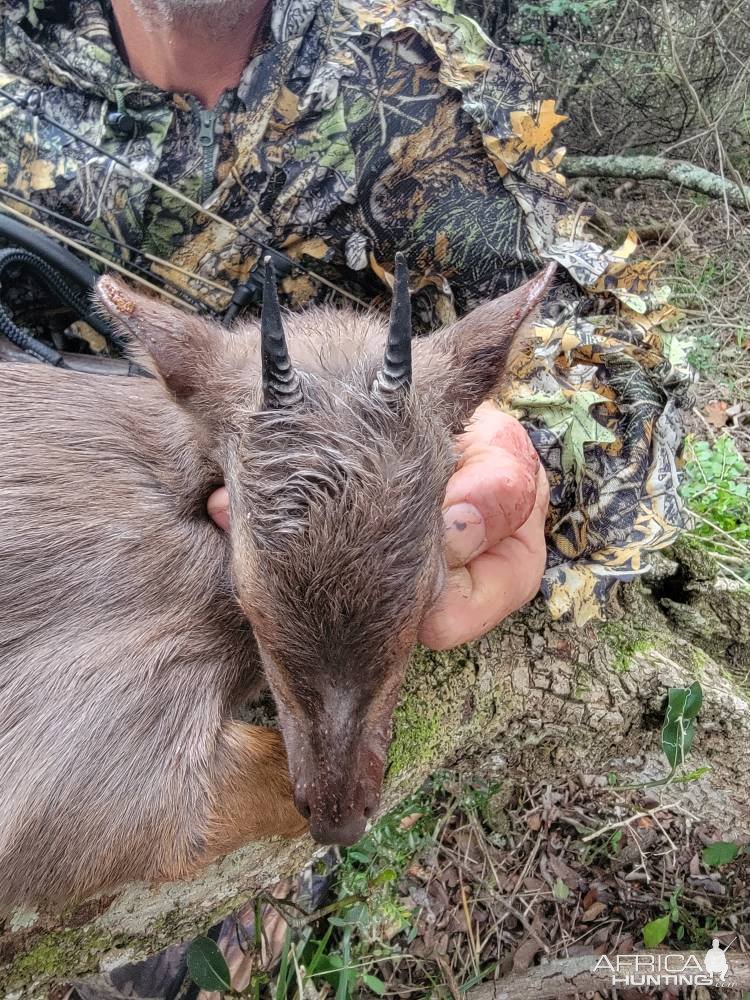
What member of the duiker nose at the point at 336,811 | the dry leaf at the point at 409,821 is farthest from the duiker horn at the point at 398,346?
the dry leaf at the point at 409,821

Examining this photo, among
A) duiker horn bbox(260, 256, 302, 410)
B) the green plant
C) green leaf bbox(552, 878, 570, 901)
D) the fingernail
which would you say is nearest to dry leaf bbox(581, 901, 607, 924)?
green leaf bbox(552, 878, 570, 901)

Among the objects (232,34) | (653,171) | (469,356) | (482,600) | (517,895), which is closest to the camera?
(469,356)

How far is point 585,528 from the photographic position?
314 centimetres

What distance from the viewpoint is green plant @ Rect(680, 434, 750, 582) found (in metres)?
4.40

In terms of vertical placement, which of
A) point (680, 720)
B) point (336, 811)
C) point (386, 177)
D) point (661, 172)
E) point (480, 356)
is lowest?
point (680, 720)

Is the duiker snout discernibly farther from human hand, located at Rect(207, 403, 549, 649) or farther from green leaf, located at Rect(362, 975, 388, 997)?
green leaf, located at Rect(362, 975, 388, 997)

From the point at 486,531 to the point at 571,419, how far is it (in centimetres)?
80

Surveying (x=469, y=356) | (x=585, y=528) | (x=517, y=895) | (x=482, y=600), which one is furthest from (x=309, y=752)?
(x=517, y=895)

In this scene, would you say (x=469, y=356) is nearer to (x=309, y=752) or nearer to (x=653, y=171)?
(x=309, y=752)

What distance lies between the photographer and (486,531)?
2592mm

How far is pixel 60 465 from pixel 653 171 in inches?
275

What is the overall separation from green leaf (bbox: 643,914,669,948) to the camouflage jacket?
173 cm

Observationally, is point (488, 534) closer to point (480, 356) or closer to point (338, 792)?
point (480, 356)

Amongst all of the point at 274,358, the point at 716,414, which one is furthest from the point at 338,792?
the point at 716,414
